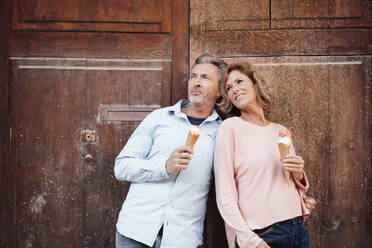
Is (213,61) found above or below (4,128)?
above

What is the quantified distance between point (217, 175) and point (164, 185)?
14.8 inches

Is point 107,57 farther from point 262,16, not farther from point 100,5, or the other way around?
point 262,16

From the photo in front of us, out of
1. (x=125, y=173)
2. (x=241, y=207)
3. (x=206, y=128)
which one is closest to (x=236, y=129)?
(x=206, y=128)

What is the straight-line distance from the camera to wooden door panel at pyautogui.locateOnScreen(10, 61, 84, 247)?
2752 mm

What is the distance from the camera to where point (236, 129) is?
81.4 inches

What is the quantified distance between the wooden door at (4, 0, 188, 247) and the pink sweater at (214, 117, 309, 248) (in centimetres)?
96

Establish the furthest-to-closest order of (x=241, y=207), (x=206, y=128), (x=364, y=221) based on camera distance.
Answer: (x=364, y=221) < (x=206, y=128) < (x=241, y=207)

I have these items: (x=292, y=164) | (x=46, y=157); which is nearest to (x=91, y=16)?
(x=46, y=157)

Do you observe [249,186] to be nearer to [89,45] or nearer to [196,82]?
[196,82]

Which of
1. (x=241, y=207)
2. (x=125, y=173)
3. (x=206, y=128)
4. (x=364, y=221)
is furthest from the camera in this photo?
(x=364, y=221)

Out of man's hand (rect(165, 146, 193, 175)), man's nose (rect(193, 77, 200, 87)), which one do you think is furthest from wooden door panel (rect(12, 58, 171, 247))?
man's hand (rect(165, 146, 193, 175))

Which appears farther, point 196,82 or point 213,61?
point 213,61

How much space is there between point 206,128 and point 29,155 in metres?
1.54

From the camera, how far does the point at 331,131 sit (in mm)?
2725
